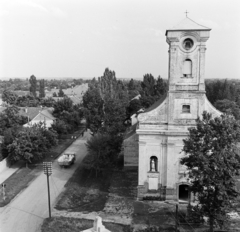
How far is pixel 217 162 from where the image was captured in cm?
1791

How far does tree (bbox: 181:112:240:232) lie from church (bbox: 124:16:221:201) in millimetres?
6864

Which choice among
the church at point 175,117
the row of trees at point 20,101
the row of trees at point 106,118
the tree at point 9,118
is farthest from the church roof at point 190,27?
the row of trees at point 20,101

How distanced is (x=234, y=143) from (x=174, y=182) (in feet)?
30.5

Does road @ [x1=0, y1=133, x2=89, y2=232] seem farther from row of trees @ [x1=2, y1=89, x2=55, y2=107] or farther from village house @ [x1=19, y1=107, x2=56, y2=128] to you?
row of trees @ [x1=2, y1=89, x2=55, y2=107]

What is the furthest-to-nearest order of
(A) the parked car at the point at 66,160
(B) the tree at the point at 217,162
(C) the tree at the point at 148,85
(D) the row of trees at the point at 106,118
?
1. (C) the tree at the point at 148,85
2. (A) the parked car at the point at 66,160
3. (D) the row of trees at the point at 106,118
4. (B) the tree at the point at 217,162

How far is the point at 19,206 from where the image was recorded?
2633cm

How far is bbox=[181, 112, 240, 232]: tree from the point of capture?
707 inches

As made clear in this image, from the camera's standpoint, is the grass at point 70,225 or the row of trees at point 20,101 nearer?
the grass at point 70,225

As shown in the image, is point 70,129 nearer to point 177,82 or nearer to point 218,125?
point 177,82

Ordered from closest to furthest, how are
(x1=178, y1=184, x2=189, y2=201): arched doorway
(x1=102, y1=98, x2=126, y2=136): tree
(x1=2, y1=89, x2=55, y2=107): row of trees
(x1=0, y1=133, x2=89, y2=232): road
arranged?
(x1=0, y1=133, x2=89, y2=232): road < (x1=178, y1=184, x2=189, y2=201): arched doorway < (x1=102, y1=98, x2=126, y2=136): tree < (x1=2, y1=89, x2=55, y2=107): row of trees

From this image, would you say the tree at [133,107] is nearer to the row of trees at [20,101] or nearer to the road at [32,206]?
the row of trees at [20,101]

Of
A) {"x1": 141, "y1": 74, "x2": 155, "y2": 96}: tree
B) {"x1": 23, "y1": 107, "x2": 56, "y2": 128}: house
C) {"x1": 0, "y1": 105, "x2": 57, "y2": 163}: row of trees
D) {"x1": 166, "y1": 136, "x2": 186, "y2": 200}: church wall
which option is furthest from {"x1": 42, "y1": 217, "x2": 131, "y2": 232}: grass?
{"x1": 141, "y1": 74, "x2": 155, "y2": 96}: tree

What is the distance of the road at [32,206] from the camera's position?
910 inches

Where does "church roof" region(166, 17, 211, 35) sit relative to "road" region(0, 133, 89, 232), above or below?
above
